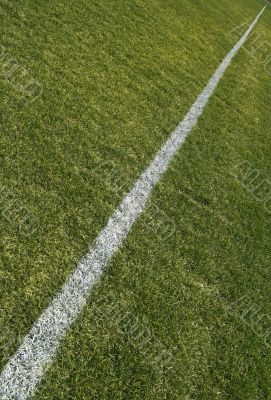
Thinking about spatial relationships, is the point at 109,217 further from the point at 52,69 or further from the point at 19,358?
the point at 52,69

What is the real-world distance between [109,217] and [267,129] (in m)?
4.60

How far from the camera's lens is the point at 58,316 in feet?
10.4

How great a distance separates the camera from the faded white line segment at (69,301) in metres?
2.78

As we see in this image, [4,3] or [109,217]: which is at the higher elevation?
[109,217]

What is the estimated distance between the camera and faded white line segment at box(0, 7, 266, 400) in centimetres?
278

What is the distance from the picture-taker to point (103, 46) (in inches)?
271

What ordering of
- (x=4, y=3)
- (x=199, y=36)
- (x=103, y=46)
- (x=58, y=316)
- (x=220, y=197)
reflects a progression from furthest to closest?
(x=199, y=36)
(x=103, y=46)
(x=4, y=3)
(x=220, y=197)
(x=58, y=316)

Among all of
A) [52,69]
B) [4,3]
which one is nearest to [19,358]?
[52,69]

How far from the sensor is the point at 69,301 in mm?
3297

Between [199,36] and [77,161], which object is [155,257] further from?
[199,36]

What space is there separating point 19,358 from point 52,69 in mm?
3697

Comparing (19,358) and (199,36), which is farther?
(199,36)

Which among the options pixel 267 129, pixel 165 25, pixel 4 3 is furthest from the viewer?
pixel 165 25

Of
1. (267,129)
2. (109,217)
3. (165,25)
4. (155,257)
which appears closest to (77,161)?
(109,217)
